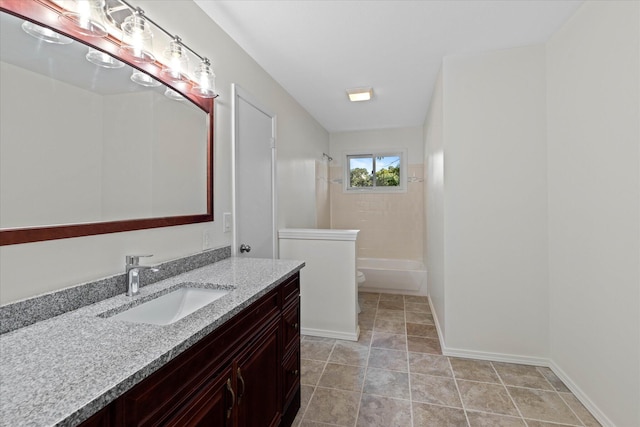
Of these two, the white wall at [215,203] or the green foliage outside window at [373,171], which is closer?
the white wall at [215,203]

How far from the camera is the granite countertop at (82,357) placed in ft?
1.78

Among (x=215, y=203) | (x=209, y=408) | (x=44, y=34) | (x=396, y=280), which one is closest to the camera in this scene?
(x=209, y=408)

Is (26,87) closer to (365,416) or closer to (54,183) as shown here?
(54,183)

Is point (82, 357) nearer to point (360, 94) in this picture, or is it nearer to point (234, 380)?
point (234, 380)

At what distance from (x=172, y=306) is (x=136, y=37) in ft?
3.94

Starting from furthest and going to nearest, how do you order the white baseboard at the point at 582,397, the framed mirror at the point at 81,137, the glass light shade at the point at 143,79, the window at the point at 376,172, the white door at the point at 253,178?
the window at the point at 376,172 < the white door at the point at 253,178 < the white baseboard at the point at 582,397 < the glass light shade at the point at 143,79 < the framed mirror at the point at 81,137

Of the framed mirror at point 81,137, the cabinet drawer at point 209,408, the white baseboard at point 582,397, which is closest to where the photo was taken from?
the cabinet drawer at point 209,408

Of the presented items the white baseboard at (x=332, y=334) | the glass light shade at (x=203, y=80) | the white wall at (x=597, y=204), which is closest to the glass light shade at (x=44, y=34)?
the glass light shade at (x=203, y=80)

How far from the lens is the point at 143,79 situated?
4.67 feet

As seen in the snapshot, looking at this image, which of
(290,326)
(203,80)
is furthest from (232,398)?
(203,80)

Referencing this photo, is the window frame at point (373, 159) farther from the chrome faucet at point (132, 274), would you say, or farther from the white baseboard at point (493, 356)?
the chrome faucet at point (132, 274)

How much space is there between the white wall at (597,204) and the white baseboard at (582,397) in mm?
25

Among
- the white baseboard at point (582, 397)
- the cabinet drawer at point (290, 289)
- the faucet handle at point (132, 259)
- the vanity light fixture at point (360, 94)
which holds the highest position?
the vanity light fixture at point (360, 94)

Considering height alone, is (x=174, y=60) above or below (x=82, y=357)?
above
